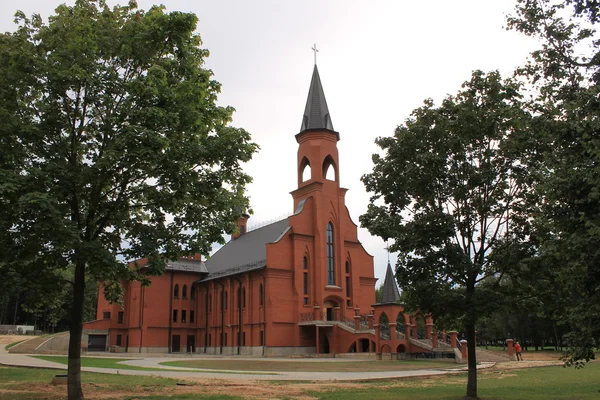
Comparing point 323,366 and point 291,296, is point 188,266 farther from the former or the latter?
point 323,366

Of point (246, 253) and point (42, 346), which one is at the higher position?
point (246, 253)

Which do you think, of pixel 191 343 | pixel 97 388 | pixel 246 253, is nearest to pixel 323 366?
pixel 97 388

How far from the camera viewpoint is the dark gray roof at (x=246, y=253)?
2095 inches

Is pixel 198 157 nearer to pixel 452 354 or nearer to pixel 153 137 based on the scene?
pixel 153 137

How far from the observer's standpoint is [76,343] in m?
13.9

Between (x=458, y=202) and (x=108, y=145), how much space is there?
9.64 metres

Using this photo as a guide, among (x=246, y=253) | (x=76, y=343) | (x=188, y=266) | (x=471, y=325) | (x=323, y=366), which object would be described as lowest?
(x=323, y=366)

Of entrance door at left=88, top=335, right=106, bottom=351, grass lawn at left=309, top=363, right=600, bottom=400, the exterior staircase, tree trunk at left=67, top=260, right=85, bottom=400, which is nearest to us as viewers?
tree trunk at left=67, top=260, right=85, bottom=400

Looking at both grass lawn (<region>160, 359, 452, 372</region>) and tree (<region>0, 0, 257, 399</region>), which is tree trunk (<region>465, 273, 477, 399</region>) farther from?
grass lawn (<region>160, 359, 452, 372</region>)

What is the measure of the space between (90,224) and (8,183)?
3.04 metres

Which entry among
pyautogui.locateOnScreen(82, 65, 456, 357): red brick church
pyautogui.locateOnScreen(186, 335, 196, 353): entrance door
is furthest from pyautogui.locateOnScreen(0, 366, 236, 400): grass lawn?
A: pyautogui.locateOnScreen(186, 335, 196, 353): entrance door

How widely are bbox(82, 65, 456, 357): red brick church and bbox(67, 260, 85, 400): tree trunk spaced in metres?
30.0

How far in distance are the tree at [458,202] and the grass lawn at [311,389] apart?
236 cm

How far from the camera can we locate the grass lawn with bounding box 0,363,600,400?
1489 centimetres
